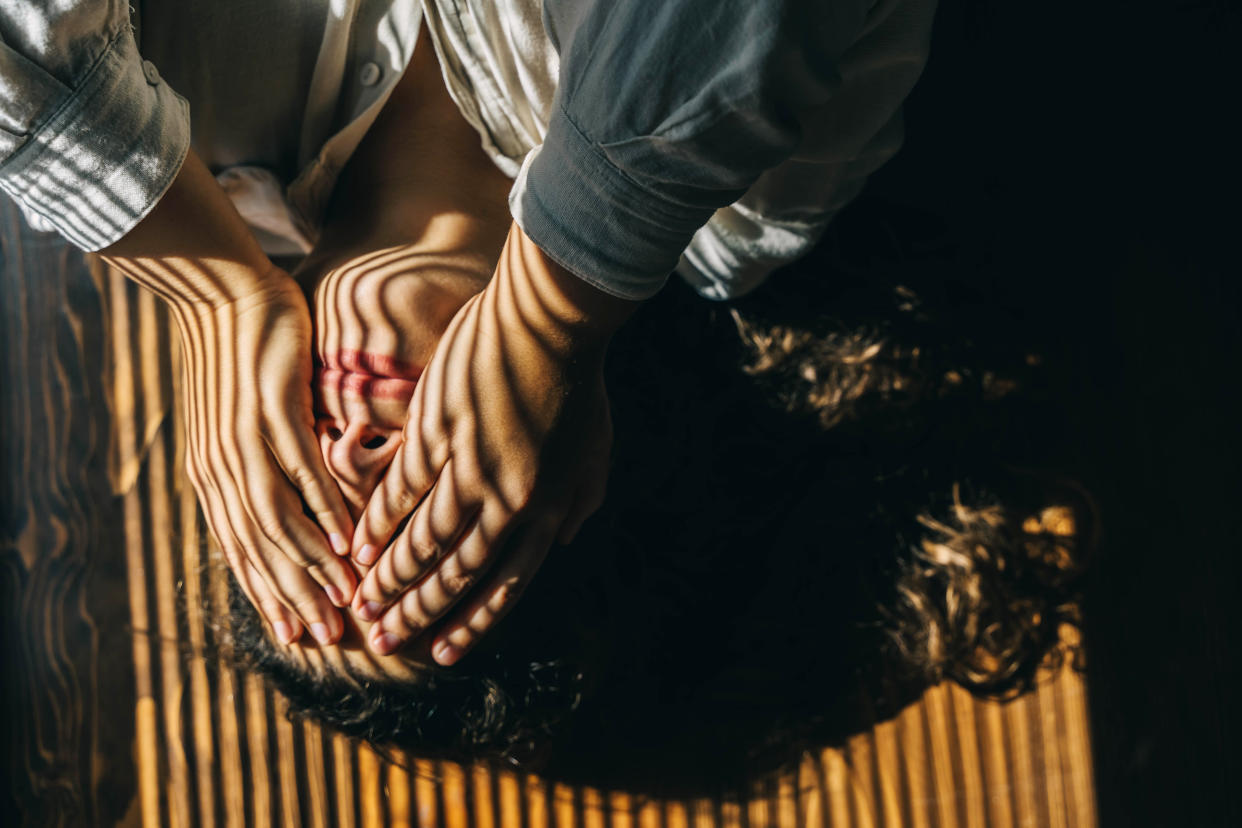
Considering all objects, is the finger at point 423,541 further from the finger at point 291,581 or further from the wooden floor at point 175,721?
the wooden floor at point 175,721

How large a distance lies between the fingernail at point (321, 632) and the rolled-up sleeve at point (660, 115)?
0.45 m

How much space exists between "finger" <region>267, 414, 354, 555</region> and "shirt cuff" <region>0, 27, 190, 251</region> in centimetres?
22

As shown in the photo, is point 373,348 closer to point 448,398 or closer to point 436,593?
point 448,398

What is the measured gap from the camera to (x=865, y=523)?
1143 millimetres

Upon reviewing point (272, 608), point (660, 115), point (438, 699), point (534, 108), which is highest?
point (534, 108)

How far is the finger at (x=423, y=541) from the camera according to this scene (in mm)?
798

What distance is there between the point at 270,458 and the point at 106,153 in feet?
0.98

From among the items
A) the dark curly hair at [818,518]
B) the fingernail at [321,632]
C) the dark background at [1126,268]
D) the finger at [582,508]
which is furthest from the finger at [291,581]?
the dark background at [1126,268]

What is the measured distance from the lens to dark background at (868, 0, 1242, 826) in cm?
119

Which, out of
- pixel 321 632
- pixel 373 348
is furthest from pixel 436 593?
pixel 373 348

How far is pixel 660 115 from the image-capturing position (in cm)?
54

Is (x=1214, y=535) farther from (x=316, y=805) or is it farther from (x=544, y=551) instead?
(x=316, y=805)

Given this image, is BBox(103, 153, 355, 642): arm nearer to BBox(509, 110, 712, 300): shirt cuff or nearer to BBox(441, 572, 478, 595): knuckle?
BBox(441, 572, 478, 595): knuckle

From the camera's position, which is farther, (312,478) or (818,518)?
(818,518)
